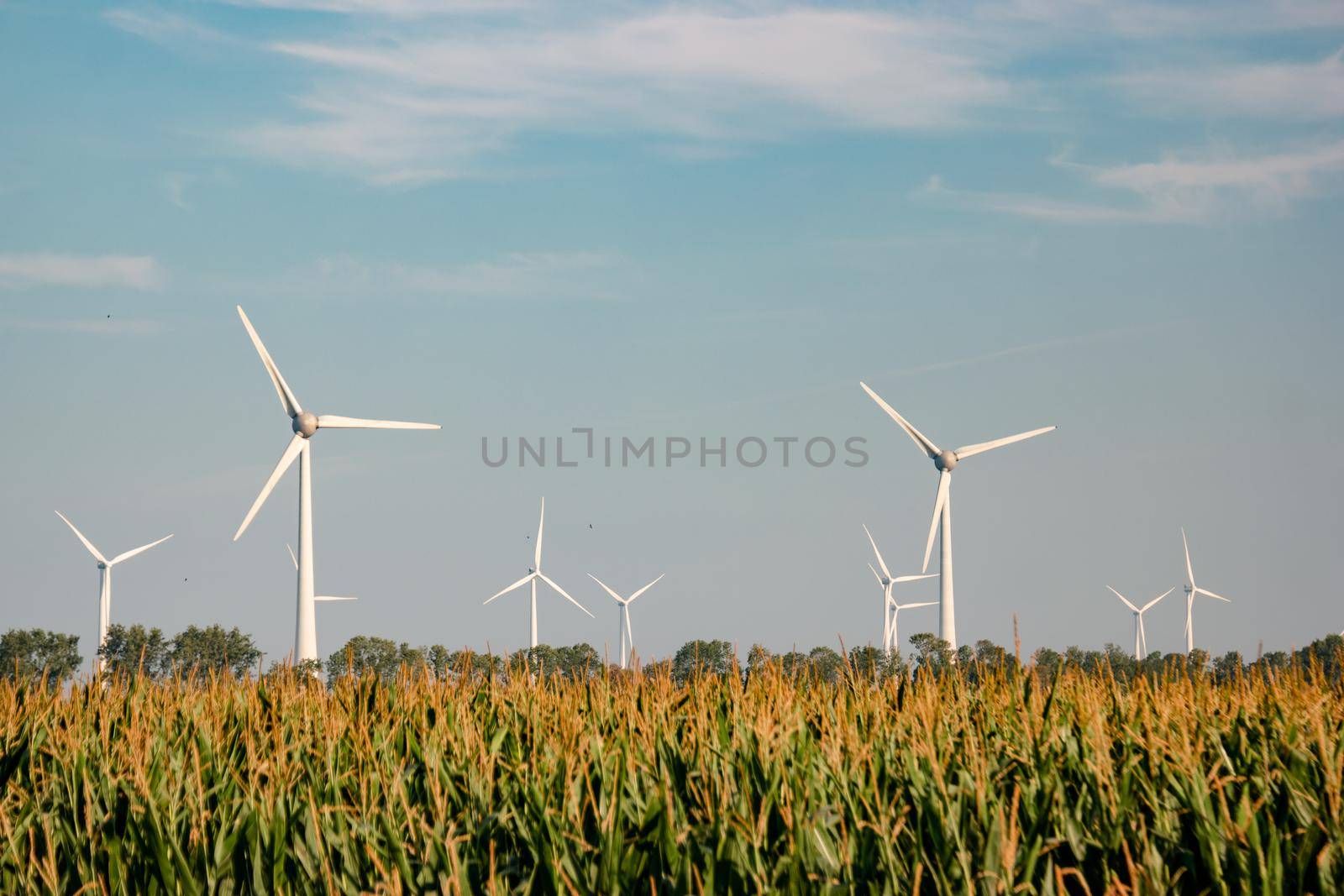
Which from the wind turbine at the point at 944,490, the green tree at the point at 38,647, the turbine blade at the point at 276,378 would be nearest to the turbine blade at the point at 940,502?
the wind turbine at the point at 944,490

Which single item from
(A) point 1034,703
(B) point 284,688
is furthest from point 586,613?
(A) point 1034,703

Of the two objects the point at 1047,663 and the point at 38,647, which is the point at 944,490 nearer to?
the point at 1047,663

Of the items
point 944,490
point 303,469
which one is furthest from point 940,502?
point 303,469

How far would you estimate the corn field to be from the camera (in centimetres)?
1292

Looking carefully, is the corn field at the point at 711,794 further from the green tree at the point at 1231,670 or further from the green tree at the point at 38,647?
the green tree at the point at 38,647

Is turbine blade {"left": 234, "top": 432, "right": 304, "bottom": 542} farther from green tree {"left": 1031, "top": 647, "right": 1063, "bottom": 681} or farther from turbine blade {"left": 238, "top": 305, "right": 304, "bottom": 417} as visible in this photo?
green tree {"left": 1031, "top": 647, "right": 1063, "bottom": 681}

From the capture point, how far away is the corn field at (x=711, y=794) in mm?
12922

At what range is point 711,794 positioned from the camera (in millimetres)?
15180

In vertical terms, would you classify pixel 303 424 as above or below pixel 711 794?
above

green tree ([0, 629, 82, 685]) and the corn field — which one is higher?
green tree ([0, 629, 82, 685])

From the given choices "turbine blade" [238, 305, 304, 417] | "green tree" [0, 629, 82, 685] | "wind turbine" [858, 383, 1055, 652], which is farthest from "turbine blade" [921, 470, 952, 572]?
"green tree" [0, 629, 82, 685]

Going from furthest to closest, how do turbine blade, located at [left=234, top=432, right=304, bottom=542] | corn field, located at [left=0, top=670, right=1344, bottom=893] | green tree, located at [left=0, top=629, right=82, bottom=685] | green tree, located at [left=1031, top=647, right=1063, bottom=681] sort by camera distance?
green tree, located at [left=0, top=629, right=82, bottom=685]
turbine blade, located at [left=234, top=432, right=304, bottom=542]
green tree, located at [left=1031, top=647, right=1063, bottom=681]
corn field, located at [left=0, top=670, right=1344, bottom=893]

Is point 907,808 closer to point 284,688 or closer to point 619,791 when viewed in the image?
point 619,791

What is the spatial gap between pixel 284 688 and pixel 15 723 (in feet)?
16.2
